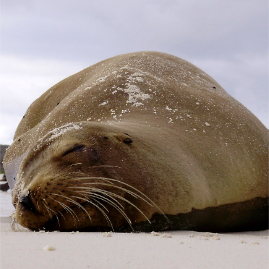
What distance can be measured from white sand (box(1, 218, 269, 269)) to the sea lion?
0.73m

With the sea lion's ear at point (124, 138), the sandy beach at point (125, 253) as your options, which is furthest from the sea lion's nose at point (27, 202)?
the sea lion's ear at point (124, 138)

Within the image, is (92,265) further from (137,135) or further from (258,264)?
(137,135)

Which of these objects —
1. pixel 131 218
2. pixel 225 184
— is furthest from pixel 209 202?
pixel 131 218

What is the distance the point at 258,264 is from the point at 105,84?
12.7 feet

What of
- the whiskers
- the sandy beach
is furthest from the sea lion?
the sandy beach

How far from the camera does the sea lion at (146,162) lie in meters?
3.89

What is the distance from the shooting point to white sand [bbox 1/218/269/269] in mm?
2322

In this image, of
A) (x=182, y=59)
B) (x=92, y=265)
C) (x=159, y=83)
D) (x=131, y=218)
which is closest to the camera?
(x=92, y=265)

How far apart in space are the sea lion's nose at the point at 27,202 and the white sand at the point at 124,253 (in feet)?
2.60

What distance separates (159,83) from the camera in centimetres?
598

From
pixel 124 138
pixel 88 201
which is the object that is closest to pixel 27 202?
pixel 88 201

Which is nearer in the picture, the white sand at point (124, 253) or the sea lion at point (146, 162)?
the white sand at point (124, 253)

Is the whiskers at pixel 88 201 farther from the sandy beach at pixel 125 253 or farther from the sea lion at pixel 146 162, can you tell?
the sandy beach at pixel 125 253

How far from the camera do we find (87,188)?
3.82 m
